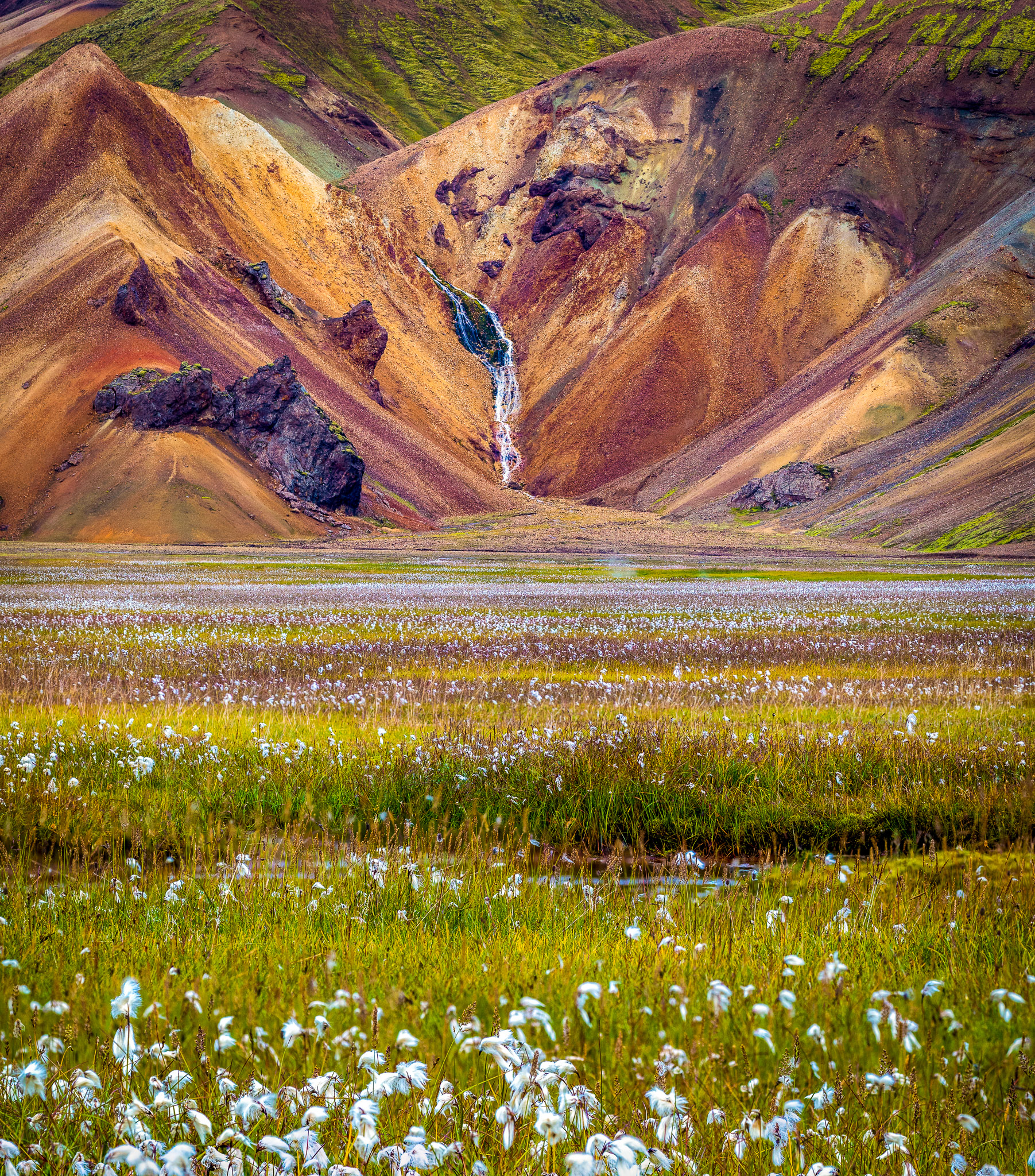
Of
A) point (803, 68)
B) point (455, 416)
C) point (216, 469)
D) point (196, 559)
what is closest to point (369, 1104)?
point (196, 559)

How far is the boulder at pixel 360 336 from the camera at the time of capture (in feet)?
417

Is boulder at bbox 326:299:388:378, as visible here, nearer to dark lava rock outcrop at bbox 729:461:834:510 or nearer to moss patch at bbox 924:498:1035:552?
dark lava rock outcrop at bbox 729:461:834:510

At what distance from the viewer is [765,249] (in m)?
142

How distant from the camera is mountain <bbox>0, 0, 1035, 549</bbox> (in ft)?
320

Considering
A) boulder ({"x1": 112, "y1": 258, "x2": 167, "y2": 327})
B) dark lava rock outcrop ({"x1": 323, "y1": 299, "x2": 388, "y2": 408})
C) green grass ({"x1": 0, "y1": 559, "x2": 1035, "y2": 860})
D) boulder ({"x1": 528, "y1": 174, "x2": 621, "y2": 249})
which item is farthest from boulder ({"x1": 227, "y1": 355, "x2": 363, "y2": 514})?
green grass ({"x1": 0, "y1": 559, "x2": 1035, "y2": 860})

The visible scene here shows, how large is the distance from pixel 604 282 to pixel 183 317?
7352cm

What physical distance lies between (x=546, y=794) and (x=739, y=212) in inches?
6048

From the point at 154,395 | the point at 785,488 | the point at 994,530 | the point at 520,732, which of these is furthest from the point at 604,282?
the point at 520,732

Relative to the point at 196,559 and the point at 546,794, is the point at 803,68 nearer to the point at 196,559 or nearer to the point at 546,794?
the point at 196,559

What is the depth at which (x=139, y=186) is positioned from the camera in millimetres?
117062

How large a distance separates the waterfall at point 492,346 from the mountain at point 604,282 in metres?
1.45

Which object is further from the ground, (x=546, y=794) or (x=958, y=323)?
(x=958, y=323)

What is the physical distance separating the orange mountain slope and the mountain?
0.42 metres

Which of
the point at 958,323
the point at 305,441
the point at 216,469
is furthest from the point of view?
the point at 958,323
